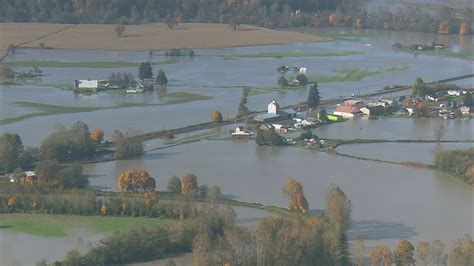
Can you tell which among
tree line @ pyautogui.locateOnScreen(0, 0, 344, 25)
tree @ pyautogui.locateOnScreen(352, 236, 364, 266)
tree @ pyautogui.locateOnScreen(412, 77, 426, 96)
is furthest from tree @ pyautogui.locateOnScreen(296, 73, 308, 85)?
tree @ pyautogui.locateOnScreen(352, 236, 364, 266)

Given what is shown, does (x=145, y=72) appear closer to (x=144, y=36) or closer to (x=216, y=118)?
(x=216, y=118)

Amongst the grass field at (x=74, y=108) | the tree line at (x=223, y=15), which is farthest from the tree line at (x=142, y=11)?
the grass field at (x=74, y=108)

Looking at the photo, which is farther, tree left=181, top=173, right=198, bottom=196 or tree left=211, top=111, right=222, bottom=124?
tree left=211, top=111, right=222, bottom=124

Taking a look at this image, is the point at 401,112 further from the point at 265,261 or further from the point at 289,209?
the point at 265,261

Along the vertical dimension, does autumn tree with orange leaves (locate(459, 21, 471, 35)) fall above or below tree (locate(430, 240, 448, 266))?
below

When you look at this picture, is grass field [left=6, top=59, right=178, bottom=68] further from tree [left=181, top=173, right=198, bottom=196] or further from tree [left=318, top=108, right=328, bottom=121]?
tree [left=181, top=173, right=198, bottom=196]

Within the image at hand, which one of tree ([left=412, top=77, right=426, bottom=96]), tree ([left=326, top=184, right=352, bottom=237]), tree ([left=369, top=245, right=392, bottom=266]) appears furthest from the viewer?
tree ([left=412, top=77, right=426, bottom=96])

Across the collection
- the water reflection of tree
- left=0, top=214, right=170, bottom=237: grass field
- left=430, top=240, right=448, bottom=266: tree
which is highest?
left=430, top=240, right=448, bottom=266: tree

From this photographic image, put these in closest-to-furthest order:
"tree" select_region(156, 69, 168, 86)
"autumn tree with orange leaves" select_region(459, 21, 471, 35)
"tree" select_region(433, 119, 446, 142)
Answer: "tree" select_region(433, 119, 446, 142) < "tree" select_region(156, 69, 168, 86) < "autumn tree with orange leaves" select_region(459, 21, 471, 35)
